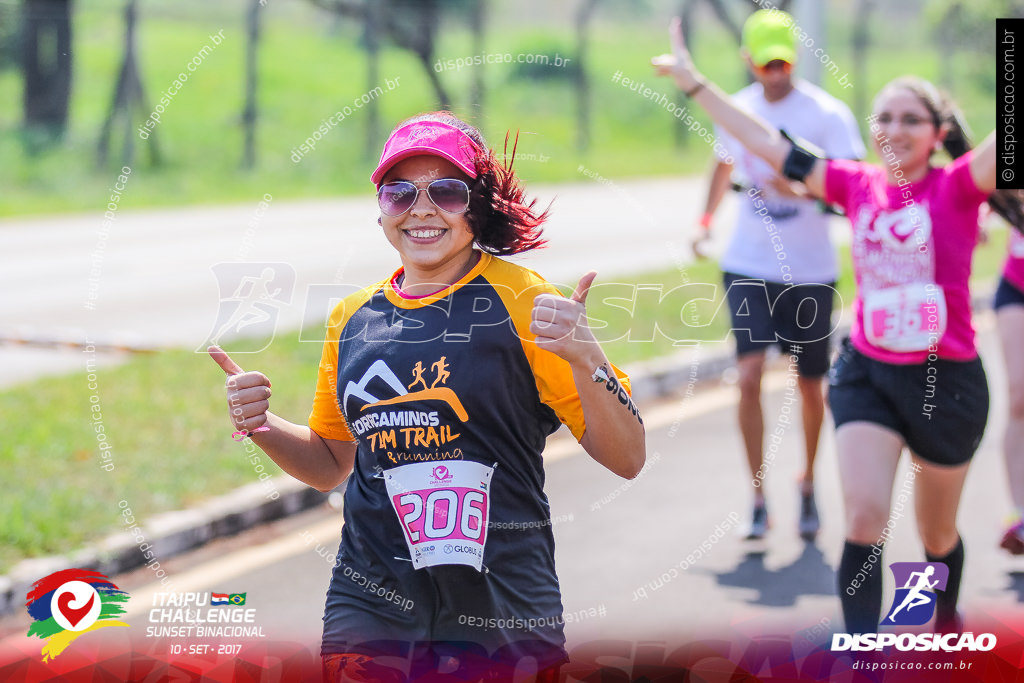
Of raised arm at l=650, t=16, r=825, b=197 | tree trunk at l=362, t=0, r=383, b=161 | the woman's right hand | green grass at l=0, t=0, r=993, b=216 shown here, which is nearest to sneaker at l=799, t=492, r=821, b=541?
raised arm at l=650, t=16, r=825, b=197

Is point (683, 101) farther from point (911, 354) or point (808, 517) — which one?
point (911, 354)

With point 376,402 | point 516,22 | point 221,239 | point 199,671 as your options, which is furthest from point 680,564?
point 516,22

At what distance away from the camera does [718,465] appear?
622cm

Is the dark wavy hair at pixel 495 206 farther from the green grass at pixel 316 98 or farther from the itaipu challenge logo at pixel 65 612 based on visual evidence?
the green grass at pixel 316 98

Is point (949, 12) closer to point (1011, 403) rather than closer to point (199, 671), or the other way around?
point (1011, 403)

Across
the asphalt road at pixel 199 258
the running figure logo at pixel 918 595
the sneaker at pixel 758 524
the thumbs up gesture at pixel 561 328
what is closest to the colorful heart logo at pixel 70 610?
the thumbs up gesture at pixel 561 328


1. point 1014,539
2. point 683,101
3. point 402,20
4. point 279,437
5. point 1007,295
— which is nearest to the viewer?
point 279,437

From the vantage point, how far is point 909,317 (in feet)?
12.1

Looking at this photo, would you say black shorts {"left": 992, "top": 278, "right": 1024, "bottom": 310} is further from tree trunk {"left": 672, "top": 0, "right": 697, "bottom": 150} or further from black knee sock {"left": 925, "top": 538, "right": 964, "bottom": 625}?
tree trunk {"left": 672, "top": 0, "right": 697, "bottom": 150}

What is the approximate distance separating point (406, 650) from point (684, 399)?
17.0ft

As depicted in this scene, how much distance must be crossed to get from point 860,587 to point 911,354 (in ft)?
2.37

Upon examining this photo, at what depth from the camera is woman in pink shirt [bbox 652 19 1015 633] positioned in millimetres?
3588

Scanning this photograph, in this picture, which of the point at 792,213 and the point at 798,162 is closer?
the point at 798,162

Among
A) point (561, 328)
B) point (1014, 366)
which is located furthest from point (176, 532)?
point (1014, 366)
